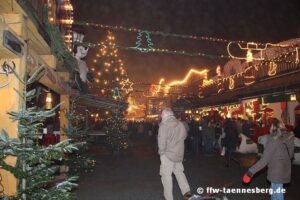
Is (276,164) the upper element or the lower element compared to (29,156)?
lower

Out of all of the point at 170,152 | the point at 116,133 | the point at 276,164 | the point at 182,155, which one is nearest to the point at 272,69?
the point at 116,133

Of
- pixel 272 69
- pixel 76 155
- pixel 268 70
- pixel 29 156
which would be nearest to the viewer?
pixel 29 156

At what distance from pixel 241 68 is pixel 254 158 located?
17.1 meters

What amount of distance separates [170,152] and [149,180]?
369 centimetres

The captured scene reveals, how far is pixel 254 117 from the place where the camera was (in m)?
23.1

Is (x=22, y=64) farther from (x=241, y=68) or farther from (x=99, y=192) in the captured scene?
(x=241, y=68)

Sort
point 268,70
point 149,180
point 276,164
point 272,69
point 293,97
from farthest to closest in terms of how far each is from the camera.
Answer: point 268,70, point 272,69, point 293,97, point 149,180, point 276,164

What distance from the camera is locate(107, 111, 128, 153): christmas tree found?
20.1 metres

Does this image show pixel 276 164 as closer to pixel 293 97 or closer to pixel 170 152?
pixel 170 152

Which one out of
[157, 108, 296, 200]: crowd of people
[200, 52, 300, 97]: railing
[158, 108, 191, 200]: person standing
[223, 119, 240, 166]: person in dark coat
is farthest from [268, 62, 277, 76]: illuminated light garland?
[158, 108, 191, 200]: person standing

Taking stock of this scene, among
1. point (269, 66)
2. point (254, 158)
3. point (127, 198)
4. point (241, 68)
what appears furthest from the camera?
point (241, 68)

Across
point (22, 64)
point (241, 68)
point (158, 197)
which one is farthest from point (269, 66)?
point (22, 64)

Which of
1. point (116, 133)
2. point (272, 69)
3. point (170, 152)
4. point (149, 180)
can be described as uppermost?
point (272, 69)

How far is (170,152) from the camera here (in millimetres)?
7926
